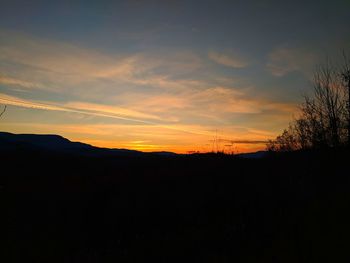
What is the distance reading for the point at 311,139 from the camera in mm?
26859

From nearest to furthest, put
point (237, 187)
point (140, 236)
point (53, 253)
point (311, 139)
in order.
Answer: point (53, 253), point (140, 236), point (237, 187), point (311, 139)

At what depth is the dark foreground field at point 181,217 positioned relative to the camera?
6.29 m

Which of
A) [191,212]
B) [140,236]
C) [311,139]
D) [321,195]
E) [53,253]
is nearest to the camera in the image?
[53,253]

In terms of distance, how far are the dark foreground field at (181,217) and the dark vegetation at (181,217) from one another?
0.08ft

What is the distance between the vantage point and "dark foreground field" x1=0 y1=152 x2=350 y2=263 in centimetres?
629

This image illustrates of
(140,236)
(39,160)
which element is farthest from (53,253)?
(39,160)

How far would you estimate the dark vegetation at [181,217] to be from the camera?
20.6ft

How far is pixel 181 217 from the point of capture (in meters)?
8.98

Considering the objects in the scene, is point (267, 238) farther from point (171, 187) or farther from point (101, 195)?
point (101, 195)

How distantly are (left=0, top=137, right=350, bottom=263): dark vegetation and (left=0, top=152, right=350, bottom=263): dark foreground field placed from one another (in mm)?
25

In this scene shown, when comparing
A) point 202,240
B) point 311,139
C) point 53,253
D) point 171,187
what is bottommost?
point 53,253

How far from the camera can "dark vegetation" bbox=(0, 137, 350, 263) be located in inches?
248

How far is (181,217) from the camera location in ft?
29.5

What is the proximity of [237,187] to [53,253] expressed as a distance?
7.16 meters
